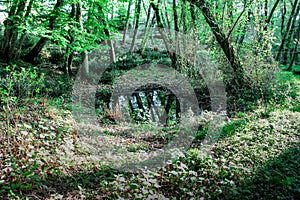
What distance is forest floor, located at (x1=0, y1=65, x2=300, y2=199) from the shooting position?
11.9 feet

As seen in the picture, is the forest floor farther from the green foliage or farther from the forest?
the green foliage

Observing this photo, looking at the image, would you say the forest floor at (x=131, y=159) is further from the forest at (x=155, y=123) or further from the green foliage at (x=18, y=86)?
the green foliage at (x=18, y=86)

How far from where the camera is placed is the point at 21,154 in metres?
4.04

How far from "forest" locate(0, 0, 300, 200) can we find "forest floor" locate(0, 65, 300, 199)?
0.8 inches

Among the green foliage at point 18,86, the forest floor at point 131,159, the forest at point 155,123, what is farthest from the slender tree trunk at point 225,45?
the green foliage at point 18,86

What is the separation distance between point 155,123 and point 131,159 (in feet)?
10.8

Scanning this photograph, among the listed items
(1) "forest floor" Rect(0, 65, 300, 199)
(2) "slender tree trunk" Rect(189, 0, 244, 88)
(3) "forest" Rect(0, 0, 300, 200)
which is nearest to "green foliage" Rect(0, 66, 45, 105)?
(3) "forest" Rect(0, 0, 300, 200)

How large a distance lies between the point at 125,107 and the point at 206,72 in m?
3.75

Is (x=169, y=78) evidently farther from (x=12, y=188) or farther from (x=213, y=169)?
(x=12, y=188)

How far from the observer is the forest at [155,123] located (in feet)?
12.6

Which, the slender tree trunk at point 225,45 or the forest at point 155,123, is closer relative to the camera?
the forest at point 155,123

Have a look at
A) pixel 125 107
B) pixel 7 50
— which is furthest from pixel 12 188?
pixel 7 50

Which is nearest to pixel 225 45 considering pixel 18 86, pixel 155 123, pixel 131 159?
pixel 155 123

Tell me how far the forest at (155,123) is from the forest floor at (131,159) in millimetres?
20
